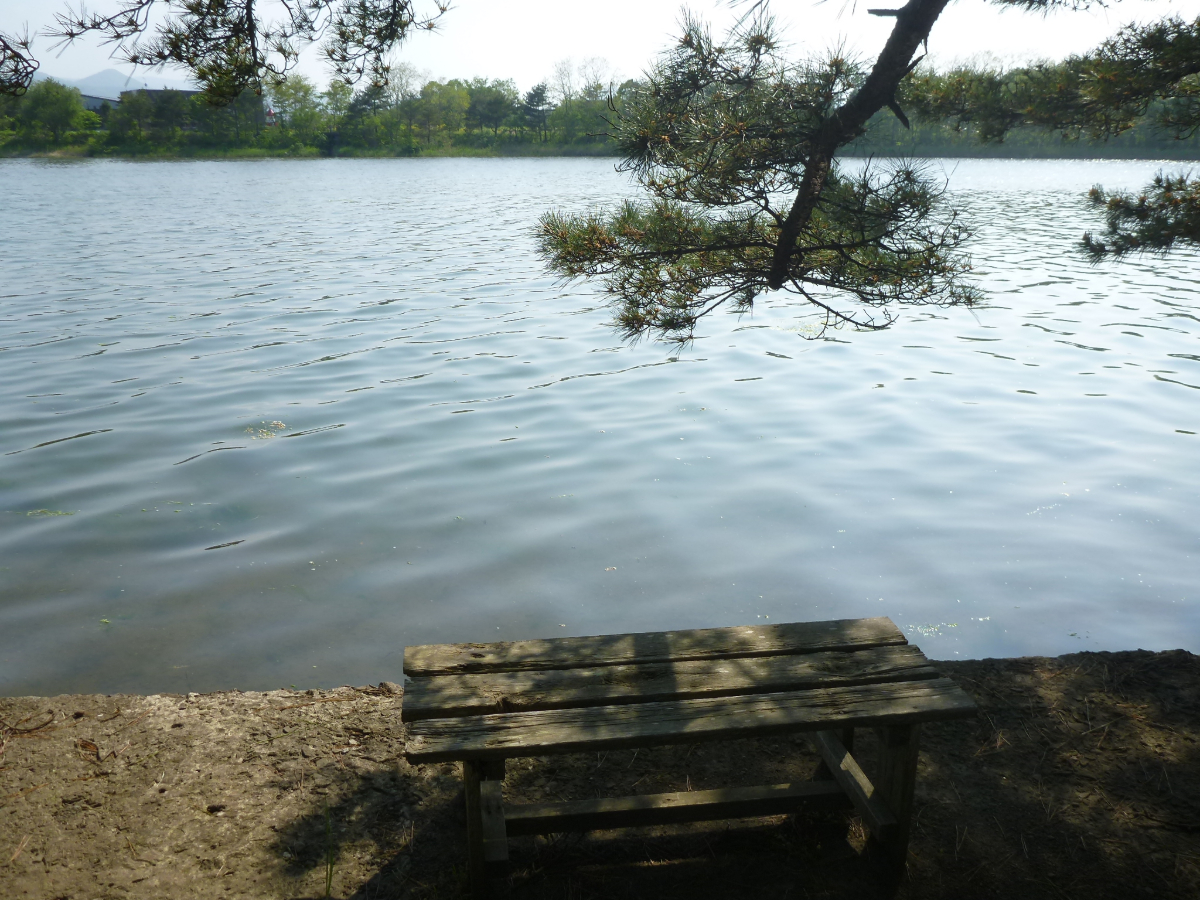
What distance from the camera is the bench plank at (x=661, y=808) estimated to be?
8.02 feet

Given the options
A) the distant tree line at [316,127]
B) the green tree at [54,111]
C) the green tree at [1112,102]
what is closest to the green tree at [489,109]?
the distant tree line at [316,127]

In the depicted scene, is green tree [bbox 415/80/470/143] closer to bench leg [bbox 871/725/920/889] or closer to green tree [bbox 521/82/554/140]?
green tree [bbox 521/82/554/140]

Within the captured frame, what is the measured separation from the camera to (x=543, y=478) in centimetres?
623

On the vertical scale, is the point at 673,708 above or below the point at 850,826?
above

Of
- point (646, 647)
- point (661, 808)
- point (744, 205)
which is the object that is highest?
point (744, 205)

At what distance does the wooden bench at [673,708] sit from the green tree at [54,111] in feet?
219

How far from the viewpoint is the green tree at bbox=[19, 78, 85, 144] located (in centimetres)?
5615

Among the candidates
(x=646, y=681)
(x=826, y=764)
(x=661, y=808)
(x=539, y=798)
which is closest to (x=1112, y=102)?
(x=826, y=764)

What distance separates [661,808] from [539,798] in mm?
545

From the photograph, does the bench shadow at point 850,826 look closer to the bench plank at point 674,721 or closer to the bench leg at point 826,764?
the bench leg at point 826,764

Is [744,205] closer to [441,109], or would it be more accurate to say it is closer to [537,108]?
[537,108]

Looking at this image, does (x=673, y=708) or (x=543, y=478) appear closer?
(x=673, y=708)

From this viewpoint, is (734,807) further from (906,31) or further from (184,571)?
(184,571)

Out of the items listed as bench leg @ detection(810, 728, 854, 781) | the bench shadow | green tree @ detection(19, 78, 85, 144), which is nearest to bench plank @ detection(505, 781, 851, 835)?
the bench shadow
